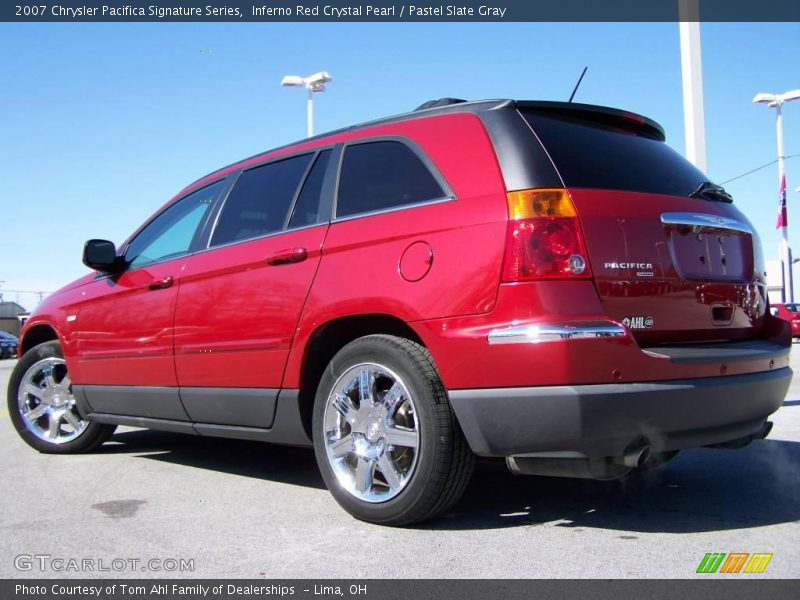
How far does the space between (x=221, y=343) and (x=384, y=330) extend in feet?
3.52

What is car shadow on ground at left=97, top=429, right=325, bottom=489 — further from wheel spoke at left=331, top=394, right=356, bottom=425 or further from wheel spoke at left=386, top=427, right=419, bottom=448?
wheel spoke at left=386, top=427, right=419, bottom=448

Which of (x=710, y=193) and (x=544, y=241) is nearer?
(x=544, y=241)

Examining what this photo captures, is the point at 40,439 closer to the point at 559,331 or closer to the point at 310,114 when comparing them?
the point at 559,331

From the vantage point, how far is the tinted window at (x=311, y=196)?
3.96m

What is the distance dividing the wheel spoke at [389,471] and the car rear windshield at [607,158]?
4.50 ft

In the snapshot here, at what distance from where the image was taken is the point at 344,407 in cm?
358

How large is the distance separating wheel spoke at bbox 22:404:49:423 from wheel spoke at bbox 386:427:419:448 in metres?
3.42

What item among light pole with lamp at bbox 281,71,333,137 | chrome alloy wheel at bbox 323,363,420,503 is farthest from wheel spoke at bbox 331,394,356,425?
light pole with lamp at bbox 281,71,333,137

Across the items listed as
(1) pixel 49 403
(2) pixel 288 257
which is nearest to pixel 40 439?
(1) pixel 49 403

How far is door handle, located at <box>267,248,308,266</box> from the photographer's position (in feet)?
12.5

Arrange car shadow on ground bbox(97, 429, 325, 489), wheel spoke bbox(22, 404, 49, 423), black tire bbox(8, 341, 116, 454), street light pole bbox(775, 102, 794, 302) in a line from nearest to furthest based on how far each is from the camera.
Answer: car shadow on ground bbox(97, 429, 325, 489) < black tire bbox(8, 341, 116, 454) < wheel spoke bbox(22, 404, 49, 423) < street light pole bbox(775, 102, 794, 302)

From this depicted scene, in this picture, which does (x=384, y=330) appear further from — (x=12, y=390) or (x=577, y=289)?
(x=12, y=390)

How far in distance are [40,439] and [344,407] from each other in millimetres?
3143

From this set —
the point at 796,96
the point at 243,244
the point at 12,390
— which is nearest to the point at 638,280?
the point at 243,244
